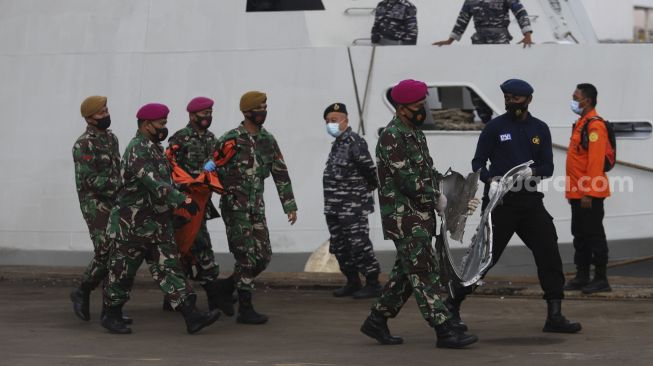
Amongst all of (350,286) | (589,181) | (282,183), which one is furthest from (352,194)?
(589,181)

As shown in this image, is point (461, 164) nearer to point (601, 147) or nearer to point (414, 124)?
point (601, 147)

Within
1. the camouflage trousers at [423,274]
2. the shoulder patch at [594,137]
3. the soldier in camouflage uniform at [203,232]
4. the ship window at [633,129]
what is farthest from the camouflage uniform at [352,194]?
the ship window at [633,129]

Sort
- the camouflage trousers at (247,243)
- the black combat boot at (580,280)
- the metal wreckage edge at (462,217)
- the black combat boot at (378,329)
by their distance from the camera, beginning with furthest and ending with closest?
1. the black combat boot at (580,280)
2. the camouflage trousers at (247,243)
3. the metal wreckage edge at (462,217)
4. the black combat boot at (378,329)

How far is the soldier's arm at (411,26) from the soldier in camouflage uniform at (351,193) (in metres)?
2.03

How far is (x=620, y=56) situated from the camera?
1172 cm

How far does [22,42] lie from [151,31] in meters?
1.46

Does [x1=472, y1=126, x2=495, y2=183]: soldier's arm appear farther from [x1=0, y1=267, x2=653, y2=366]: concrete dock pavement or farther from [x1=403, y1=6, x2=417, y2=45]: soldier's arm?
[x1=403, y1=6, x2=417, y2=45]: soldier's arm

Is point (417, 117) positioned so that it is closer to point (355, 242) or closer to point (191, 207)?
point (191, 207)

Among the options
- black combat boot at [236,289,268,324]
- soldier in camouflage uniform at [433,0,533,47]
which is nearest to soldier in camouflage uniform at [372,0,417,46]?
soldier in camouflage uniform at [433,0,533,47]

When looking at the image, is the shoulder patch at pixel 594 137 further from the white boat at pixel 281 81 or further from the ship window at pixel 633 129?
the ship window at pixel 633 129

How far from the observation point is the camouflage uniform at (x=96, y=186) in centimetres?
908

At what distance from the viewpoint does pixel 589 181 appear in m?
9.52

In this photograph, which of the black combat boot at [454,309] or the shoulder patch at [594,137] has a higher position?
the shoulder patch at [594,137]

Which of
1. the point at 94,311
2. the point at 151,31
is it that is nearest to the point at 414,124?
the point at 94,311
